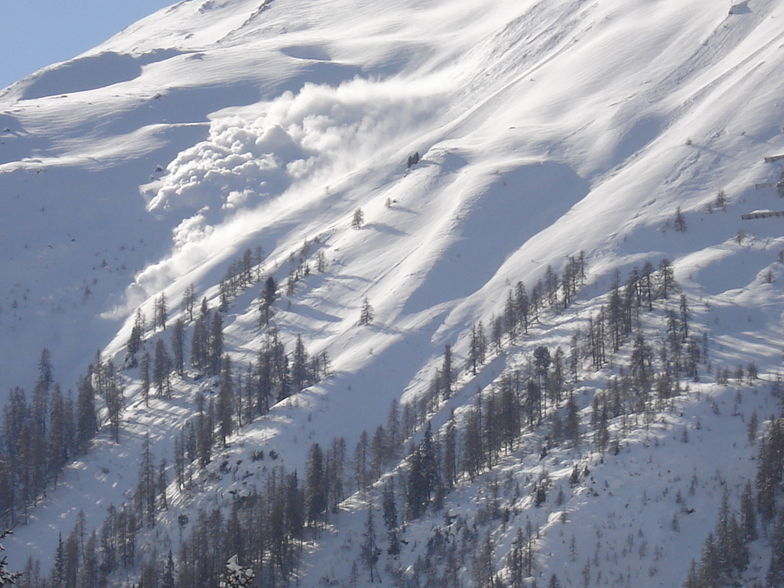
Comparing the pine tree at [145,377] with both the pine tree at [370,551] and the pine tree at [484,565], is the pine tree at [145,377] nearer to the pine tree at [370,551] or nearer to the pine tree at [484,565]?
the pine tree at [370,551]

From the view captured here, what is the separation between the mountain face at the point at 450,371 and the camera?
293ft

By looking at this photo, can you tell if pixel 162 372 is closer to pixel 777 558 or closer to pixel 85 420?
pixel 85 420

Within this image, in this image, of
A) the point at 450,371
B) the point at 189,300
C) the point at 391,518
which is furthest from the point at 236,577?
the point at 189,300

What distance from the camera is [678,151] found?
150875mm

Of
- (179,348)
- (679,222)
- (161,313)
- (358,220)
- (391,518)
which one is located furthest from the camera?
(358,220)

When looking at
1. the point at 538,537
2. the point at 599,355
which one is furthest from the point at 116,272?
the point at 538,537

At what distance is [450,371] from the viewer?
4542 inches

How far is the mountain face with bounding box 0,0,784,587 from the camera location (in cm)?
8938

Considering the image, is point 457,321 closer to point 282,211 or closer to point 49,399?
point 49,399

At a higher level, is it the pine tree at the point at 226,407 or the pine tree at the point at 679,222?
the pine tree at the point at 679,222

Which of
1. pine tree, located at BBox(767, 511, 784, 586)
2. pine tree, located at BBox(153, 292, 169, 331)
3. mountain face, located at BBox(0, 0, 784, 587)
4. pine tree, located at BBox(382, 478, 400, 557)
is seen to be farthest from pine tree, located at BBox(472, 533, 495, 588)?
pine tree, located at BBox(153, 292, 169, 331)

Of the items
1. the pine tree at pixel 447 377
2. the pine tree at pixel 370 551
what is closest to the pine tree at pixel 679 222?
the pine tree at pixel 447 377

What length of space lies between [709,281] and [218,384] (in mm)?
55970

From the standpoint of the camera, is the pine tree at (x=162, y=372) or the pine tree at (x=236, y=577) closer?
the pine tree at (x=236, y=577)
